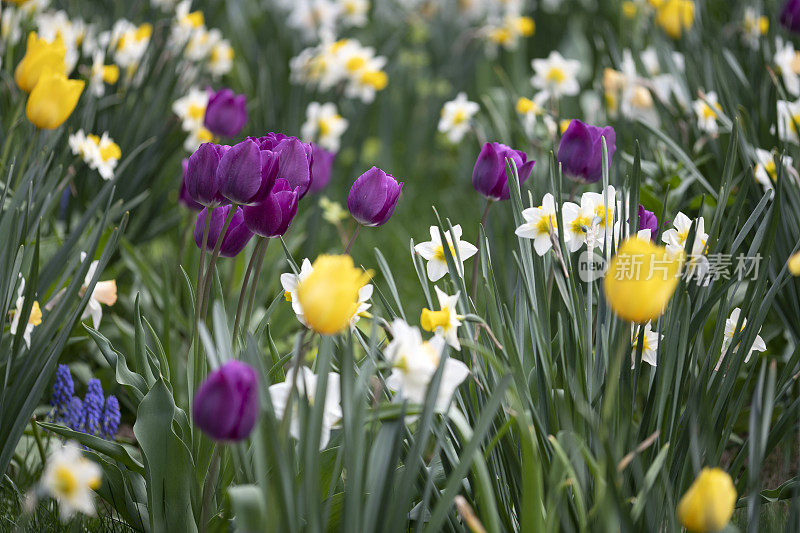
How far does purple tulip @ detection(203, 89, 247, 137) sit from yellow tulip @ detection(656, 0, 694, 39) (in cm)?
150

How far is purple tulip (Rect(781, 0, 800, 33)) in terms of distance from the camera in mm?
2125

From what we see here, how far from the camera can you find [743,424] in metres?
1.54

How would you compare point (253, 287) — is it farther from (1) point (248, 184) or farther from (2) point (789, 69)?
(2) point (789, 69)

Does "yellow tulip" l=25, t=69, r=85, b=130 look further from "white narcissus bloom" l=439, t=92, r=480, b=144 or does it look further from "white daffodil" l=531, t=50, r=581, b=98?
"white daffodil" l=531, t=50, r=581, b=98

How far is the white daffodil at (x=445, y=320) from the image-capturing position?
0.99m

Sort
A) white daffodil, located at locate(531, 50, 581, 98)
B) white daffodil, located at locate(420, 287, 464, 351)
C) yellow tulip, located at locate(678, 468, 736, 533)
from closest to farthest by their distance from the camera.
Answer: yellow tulip, located at locate(678, 468, 736, 533)
white daffodil, located at locate(420, 287, 464, 351)
white daffodil, located at locate(531, 50, 581, 98)

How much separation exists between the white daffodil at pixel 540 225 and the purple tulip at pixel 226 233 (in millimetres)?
399

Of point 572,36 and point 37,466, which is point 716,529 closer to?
point 37,466

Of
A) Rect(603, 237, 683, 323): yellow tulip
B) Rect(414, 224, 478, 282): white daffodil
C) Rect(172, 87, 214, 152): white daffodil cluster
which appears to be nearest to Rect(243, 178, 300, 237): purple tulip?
Rect(414, 224, 478, 282): white daffodil

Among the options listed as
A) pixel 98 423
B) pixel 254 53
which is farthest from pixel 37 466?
pixel 254 53

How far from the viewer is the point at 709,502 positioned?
68 centimetres

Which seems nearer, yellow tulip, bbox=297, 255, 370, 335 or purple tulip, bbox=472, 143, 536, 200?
yellow tulip, bbox=297, 255, 370, 335

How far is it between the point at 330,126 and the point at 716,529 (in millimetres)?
1873

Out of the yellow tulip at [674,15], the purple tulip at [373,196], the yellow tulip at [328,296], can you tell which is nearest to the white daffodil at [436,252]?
the purple tulip at [373,196]
